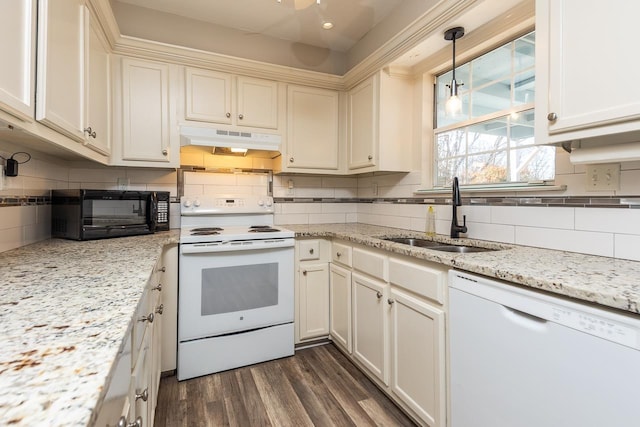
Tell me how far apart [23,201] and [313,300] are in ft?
5.84

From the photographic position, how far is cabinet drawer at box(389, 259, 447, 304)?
4.38ft

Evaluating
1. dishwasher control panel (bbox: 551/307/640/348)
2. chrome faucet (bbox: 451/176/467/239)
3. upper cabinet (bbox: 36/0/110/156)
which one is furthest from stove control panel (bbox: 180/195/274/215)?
dishwasher control panel (bbox: 551/307/640/348)

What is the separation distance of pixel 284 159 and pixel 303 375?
5.19ft

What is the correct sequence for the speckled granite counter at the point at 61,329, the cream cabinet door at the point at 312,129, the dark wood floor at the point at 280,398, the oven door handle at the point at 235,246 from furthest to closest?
1. the cream cabinet door at the point at 312,129
2. the oven door handle at the point at 235,246
3. the dark wood floor at the point at 280,398
4. the speckled granite counter at the point at 61,329

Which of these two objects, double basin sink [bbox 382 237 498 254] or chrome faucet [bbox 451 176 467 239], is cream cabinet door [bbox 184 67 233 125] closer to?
double basin sink [bbox 382 237 498 254]

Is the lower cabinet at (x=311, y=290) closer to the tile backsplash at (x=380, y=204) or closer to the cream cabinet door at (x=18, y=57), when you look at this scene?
the tile backsplash at (x=380, y=204)

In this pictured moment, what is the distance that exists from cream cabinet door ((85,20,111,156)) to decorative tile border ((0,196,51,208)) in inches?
16.1

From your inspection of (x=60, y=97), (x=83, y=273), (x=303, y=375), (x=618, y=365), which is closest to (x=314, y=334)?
(x=303, y=375)

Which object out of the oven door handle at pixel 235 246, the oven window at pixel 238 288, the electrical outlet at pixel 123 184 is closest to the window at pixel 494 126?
the oven door handle at pixel 235 246

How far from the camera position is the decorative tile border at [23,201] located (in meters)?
1.41

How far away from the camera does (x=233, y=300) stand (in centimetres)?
203

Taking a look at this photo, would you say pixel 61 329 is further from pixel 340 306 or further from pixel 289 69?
pixel 289 69

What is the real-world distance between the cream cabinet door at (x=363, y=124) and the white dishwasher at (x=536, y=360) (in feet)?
4.46

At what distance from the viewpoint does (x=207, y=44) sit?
2.54 m
